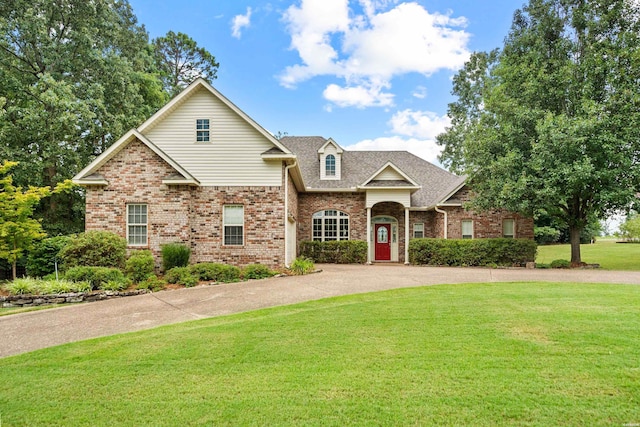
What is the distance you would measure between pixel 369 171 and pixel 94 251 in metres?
15.2

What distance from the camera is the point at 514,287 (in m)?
9.73

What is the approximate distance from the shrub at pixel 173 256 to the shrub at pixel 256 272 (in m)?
2.15

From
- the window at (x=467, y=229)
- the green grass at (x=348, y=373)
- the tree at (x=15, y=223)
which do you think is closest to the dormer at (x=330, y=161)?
the window at (x=467, y=229)

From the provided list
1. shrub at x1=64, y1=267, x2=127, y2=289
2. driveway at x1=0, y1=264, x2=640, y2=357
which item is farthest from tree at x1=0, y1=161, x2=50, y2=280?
driveway at x1=0, y1=264, x2=640, y2=357

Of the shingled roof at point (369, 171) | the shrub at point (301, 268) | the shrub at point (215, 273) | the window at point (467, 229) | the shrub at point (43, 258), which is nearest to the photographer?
the shrub at point (43, 258)

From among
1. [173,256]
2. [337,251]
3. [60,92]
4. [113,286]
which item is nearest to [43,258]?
[113,286]

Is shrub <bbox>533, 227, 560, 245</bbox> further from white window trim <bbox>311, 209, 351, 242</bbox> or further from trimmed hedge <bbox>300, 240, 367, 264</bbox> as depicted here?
trimmed hedge <bbox>300, 240, 367, 264</bbox>

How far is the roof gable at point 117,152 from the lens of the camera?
12672 mm

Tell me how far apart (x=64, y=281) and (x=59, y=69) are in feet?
46.5

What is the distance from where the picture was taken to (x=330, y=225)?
20.1m

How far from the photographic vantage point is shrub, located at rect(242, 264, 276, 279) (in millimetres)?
12395

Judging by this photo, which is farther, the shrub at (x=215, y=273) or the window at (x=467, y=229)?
the window at (x=467, y=229)

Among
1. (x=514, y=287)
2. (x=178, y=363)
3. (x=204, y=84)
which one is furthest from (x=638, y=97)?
(x=178, y=363)

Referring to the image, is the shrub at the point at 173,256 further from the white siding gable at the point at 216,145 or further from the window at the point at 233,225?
the white siding gable at the point at 216,145
